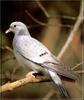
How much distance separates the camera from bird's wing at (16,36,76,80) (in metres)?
2.72

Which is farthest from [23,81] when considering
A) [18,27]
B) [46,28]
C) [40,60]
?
[46,28]

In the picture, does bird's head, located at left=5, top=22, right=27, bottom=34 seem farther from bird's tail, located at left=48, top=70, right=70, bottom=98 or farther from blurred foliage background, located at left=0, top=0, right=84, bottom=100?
blurred foliage background, located at left=0, top=0, right=84, bottom=100

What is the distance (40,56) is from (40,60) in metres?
0.02

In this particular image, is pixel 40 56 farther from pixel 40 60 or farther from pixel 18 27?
pixel 18 27

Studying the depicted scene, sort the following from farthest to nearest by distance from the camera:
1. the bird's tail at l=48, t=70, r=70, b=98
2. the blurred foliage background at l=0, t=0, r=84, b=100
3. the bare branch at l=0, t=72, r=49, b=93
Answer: the blurred foliage background at l=0, t=0, r=84, b=100 < the bare branch at l=0, t=72, r=49, b=93 < the bird's tail at l=48, t=70, r=70, b=98

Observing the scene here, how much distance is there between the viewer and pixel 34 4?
216 inches

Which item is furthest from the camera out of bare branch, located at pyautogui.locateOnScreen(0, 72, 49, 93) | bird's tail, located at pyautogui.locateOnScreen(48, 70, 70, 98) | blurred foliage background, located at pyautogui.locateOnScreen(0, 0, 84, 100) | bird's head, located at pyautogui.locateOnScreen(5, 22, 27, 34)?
blurred foliage background, located at pyautogui.locateOnScreen(0, 0, 84, 100)

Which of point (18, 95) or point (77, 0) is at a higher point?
point (77, 0)

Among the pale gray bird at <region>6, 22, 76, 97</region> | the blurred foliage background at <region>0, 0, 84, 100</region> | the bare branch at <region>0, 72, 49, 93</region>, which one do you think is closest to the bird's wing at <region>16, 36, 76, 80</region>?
the pale gray bird at <region>6, 22, 76, 97</region>

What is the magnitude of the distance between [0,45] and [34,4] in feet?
6.61

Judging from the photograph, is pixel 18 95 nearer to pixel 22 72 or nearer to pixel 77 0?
pixel 22 72

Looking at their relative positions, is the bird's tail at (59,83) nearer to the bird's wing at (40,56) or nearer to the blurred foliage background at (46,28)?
the bird's wing at (40,56)

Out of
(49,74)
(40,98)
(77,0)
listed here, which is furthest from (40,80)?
(77,0)

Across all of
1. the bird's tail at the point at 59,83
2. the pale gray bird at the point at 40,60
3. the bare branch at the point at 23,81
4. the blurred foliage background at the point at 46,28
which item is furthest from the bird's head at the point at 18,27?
the blurred foliage background at the point at 46,28
